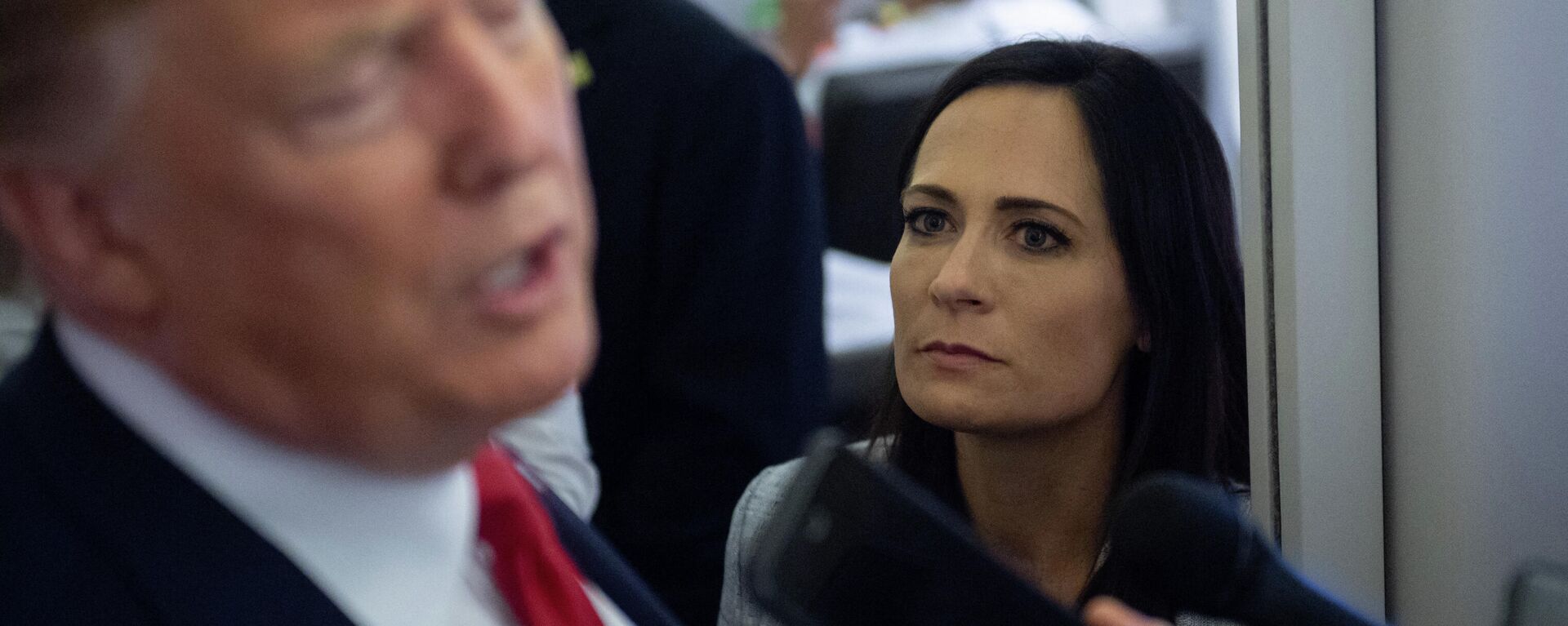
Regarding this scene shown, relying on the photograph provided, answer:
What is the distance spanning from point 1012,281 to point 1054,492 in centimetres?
23

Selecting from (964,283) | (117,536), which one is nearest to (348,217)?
(117,536)

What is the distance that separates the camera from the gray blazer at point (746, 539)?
4.75 ft

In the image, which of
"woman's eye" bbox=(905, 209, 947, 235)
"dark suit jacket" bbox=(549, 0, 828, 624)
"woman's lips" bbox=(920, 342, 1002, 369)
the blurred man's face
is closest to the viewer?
the blurred man's face

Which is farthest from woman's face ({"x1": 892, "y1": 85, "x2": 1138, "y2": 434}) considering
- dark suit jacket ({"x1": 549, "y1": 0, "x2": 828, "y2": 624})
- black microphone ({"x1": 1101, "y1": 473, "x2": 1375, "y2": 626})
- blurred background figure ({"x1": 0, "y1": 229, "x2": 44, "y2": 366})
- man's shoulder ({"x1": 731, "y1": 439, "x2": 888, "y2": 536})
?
blurred background figure ({"x1": 0, "y1": 229, "x2": 44, "y2": 366})

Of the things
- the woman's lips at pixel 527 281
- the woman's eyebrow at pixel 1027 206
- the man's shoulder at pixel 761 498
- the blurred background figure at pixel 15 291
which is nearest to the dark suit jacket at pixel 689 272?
the man's shoulder at pixel 761 498

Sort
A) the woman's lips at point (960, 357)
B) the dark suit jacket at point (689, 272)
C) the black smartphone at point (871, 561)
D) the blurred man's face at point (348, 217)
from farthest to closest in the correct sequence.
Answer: the dark suit jacket at point (689, 272)
the woman's lips at point (960, 357)
the black smartphone at point (871, 561)
the blurred man's face at point (348, 217)

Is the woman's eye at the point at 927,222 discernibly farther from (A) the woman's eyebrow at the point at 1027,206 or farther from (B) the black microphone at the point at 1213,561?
(B) the black microphone at the point at 1213,561

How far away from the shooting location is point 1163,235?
1.40 meters

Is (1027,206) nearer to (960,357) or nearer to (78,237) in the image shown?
(960,357)

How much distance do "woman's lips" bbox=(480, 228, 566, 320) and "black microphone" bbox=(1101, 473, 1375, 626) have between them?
295mm

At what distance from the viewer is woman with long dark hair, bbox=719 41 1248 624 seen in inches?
52.9

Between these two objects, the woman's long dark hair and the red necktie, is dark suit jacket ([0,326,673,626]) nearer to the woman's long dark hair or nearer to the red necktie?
the red necktie

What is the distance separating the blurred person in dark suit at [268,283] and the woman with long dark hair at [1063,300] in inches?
32.8

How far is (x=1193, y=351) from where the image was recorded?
143cm
